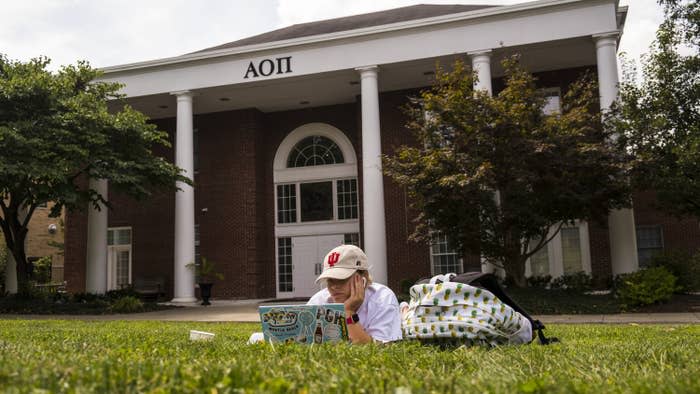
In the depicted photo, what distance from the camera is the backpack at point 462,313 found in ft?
13.0

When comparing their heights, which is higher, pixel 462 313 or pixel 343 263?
pixel 343 263

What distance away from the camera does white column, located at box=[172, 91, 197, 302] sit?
21.5m

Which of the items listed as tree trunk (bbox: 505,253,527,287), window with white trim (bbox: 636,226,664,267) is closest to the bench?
tree trunk (bbox: 505,253,527,287)

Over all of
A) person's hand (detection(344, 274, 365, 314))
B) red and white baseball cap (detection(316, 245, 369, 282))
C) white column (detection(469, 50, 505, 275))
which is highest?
white column (detection(469, 50, 505, 275))

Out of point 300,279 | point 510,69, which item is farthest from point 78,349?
point 300,279

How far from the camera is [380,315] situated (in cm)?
443

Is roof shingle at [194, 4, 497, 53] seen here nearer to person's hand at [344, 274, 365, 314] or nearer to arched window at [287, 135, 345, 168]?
arched window at [287, 135, 345, 168]

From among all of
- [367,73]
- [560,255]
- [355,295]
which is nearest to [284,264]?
[367,73]

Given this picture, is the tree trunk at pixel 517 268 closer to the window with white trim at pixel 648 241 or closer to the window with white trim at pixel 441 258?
the window with white trim at pixel 441 258

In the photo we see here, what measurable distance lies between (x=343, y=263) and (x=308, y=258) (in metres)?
21.0

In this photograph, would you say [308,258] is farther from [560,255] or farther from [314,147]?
[560,255]

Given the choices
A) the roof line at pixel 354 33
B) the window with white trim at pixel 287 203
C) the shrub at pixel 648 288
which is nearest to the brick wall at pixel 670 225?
the shrub at pixel 648 288

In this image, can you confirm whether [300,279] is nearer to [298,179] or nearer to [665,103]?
[298,179]

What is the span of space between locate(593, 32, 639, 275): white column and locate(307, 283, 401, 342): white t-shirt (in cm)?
1512
